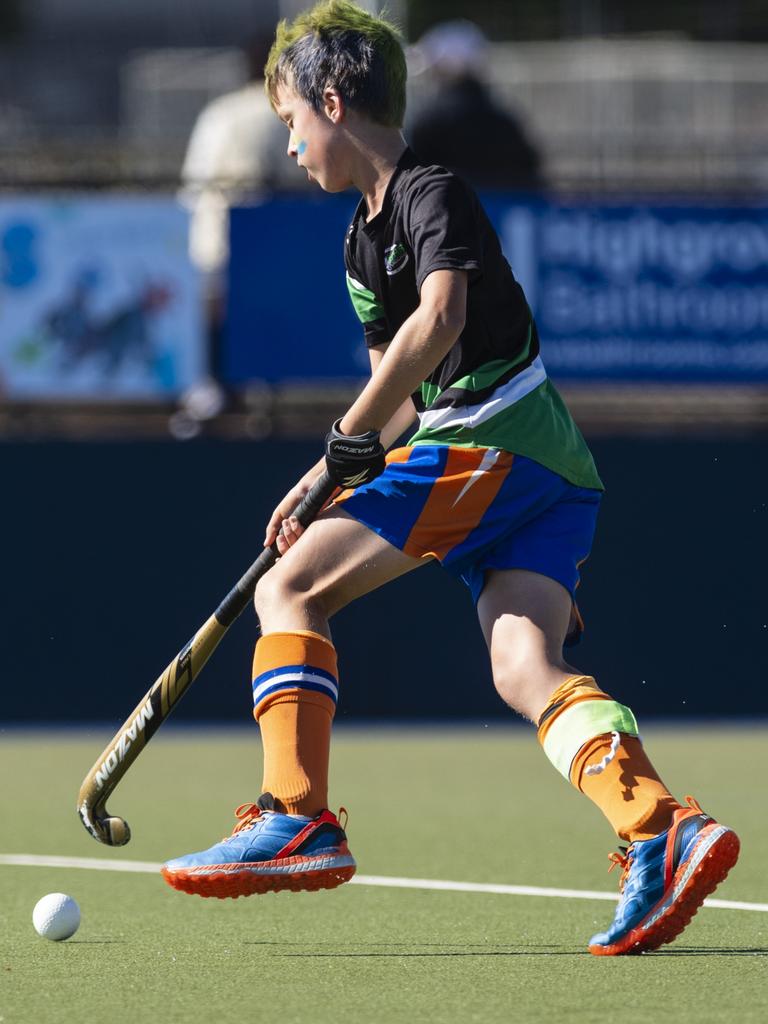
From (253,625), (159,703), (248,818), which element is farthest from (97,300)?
(248,818)

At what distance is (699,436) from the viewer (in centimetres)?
975

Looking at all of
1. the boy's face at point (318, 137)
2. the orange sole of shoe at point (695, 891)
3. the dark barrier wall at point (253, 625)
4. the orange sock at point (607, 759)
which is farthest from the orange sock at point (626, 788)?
the dark barrier wall at point (253, 625)

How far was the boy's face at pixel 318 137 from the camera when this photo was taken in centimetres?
442

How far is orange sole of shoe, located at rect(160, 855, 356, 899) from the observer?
13.6 feet

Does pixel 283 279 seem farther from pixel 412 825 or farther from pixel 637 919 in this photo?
pixel 637 919

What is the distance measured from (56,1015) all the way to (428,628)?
6.11 meters

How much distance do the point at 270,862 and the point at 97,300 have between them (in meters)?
5.65

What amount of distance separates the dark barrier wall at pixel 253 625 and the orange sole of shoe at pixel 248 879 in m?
5.28

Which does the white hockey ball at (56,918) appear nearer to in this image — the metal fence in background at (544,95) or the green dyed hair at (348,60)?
Answer: the green dyed hair at (348,60)

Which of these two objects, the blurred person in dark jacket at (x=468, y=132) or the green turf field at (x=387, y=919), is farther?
the blurred person in dark jacket at (x=468, y=132)

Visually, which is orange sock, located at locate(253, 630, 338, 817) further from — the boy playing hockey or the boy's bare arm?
the boy's bare arm

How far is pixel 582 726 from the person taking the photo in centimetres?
413

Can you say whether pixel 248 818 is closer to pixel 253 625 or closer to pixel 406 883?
pixel 406 883

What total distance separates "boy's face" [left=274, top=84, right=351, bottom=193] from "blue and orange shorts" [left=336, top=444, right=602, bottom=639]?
2.11 ft
